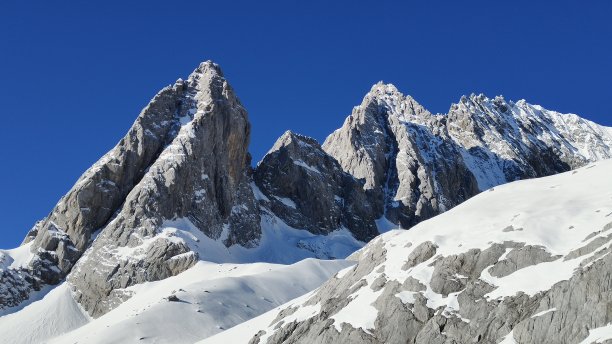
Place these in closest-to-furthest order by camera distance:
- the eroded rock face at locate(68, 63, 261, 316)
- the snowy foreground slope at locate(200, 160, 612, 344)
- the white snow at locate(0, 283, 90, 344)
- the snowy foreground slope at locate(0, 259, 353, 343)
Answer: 1. the snowy foreground slope at locate(200, 160, 612, 344)
2. the snowy foreground slope at locate(0, 259, 353, 343)
3. the white snow at locate(0, 283, 90, 344)
4. the eroded rock face at locate(68, 63, 261, 316)

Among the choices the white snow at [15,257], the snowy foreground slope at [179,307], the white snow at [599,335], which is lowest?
the white snow at [599,335]

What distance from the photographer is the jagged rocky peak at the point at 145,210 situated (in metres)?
157

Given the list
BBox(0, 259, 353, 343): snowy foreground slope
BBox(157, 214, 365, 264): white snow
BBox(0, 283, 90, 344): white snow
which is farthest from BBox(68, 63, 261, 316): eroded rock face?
BBox(0, 259, 353, 343): snowy foreground slope

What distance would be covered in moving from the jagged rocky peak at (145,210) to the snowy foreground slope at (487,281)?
80.3 m

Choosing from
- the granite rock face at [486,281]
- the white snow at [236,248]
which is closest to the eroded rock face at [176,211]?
the white snow at [236,248]

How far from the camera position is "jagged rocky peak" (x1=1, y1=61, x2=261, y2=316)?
516ft

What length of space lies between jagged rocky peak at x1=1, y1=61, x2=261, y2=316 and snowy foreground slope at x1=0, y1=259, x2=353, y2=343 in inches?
227

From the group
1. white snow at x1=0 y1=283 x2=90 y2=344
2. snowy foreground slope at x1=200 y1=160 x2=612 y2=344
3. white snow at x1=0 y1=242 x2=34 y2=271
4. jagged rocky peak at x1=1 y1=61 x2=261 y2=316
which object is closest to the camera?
snowy foreground slope at x1=200 y1=160 x2=612 y2=344

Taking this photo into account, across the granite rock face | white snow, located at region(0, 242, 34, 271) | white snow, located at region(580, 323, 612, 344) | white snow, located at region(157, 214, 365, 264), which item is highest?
white snow, located at region(0, 242, 34, 271)

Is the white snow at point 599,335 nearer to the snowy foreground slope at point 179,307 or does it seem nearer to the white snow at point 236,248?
the snowy foreground slope at point 179,307

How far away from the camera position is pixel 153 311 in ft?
378

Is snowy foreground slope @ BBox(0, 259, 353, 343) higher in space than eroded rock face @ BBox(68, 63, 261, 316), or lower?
lower

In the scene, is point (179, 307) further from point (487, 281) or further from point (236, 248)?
point (236, 248)

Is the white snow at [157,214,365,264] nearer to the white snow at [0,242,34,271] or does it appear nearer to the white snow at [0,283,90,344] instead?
the white snow at [0,283,90,344]
